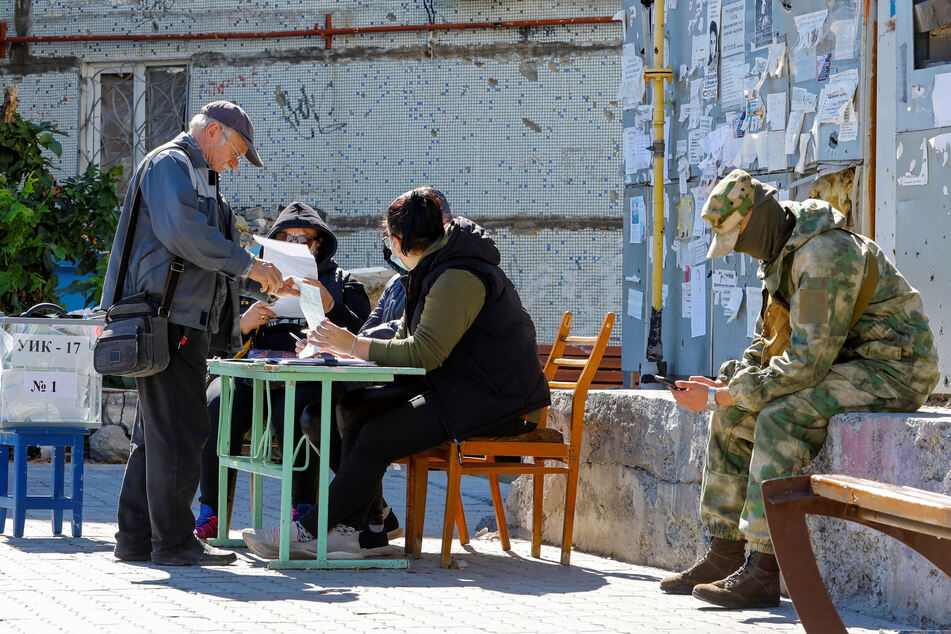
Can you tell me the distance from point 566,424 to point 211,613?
8.04 ft

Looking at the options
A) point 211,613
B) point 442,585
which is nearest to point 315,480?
point 442,585

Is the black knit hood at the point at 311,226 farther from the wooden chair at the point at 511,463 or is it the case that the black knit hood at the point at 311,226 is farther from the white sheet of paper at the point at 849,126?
the white sheet of paper at the point at 849,126

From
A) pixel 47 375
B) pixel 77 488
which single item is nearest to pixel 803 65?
pixel 47 375

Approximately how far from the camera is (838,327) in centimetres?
445

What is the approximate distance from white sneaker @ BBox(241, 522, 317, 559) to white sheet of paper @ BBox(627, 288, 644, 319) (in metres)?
4.08

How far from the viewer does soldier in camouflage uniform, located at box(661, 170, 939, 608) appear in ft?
14.6

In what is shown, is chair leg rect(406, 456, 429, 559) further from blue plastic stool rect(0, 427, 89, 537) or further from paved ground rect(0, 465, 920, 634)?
blue plastic stool rect(0, 427, 89, 537)

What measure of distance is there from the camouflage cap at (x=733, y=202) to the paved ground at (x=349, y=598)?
1.25 metres

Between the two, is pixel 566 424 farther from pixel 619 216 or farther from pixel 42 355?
pixel 619 216

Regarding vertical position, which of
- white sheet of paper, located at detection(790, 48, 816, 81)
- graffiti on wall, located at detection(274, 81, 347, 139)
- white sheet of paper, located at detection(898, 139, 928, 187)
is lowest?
white sheet of paper, located at detection(898, 139, 928, 187)

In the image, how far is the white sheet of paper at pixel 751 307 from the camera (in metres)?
7.31

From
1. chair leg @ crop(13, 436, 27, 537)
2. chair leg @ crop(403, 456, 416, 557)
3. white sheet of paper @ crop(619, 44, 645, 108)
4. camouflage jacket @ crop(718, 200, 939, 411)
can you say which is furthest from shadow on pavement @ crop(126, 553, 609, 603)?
white sheet of paper @ crop(619, 44, 645, 108)

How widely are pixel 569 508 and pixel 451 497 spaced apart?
0.59 metres

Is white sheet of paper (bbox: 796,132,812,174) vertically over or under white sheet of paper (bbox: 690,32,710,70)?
under
